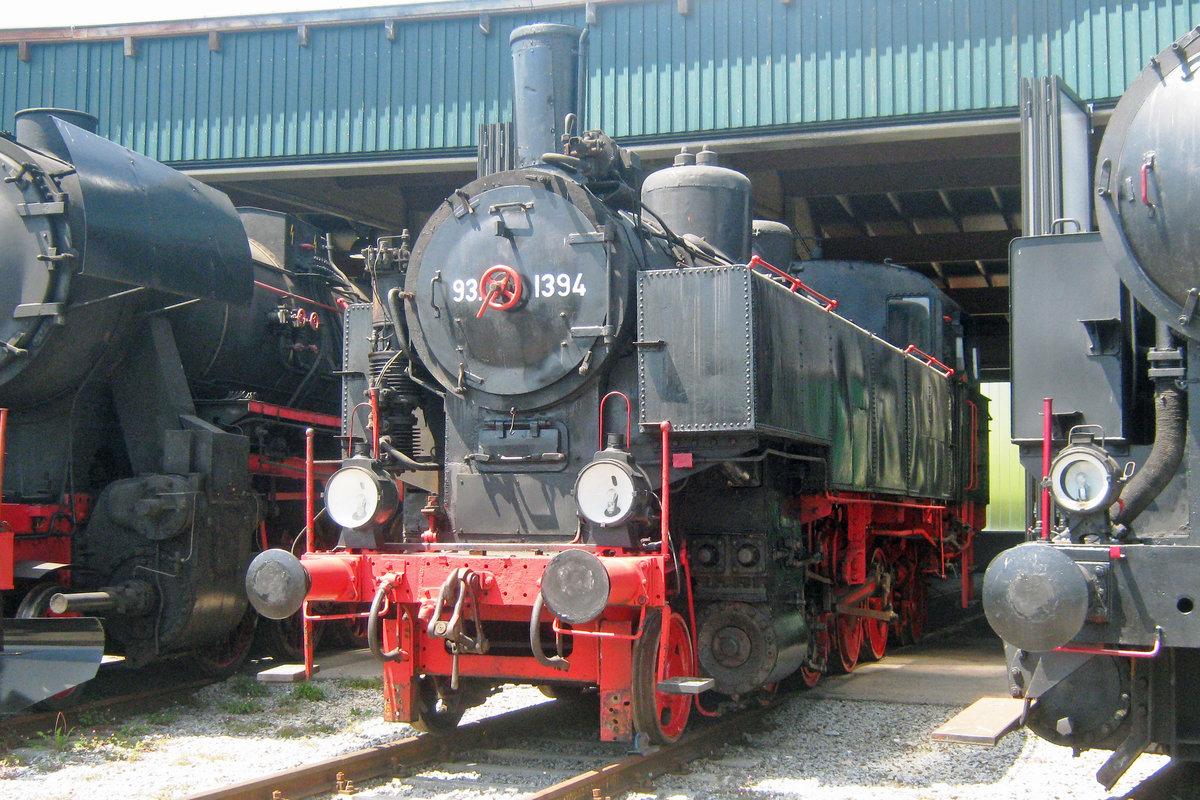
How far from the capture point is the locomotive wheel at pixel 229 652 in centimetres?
865

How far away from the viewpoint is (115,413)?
8.36 meters

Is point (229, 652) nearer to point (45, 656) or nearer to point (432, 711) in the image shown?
point (45, 656)

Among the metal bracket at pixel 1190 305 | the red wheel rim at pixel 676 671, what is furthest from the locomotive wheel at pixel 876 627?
the metal bracket at pixel 1190 305

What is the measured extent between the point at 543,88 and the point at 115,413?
3.81m

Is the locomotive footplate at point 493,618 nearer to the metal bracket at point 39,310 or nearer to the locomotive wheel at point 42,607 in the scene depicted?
the locomotive wheel at point 42,607

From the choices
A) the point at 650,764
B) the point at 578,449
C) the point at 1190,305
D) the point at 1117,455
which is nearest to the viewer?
the point at 1190,305

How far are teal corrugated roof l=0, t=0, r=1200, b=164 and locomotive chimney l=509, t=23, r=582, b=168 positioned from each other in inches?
192

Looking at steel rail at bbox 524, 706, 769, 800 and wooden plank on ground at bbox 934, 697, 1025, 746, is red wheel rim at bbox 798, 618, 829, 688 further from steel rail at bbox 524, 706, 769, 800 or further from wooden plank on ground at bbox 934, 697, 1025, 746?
wooden plank on ground at bbox 934, 697, 1025, 746

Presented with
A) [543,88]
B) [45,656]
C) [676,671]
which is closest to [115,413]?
[45,656]

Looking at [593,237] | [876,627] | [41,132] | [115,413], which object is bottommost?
[876,627]

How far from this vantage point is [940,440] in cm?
1055

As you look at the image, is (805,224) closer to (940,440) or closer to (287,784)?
(940,440)

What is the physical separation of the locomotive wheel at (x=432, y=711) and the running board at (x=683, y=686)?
140 cm

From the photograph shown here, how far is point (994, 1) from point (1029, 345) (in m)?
7.64
